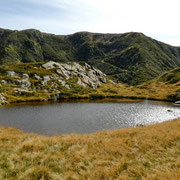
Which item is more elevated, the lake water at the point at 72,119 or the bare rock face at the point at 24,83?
the bare rock face at the point at 24,83

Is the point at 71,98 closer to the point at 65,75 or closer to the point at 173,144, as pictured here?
the point at 65,75

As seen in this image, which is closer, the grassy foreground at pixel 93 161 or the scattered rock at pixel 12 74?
the grassy foreground at pixel 93 161

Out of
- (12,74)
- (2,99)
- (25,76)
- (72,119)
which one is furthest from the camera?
(25,76)

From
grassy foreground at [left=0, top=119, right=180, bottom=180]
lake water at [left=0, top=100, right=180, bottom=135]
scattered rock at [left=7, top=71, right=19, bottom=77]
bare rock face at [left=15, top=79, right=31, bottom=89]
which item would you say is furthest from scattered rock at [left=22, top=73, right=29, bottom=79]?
grassy foreground at [left=0, top=119, right=180, bottom=180]

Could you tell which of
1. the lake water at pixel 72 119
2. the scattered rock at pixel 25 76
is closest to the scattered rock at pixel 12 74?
the scattered rock at pixel 25 76

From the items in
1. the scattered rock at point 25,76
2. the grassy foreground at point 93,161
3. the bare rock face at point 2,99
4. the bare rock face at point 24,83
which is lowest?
the bare rock face at point 2,99

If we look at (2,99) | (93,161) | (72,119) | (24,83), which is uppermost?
(93,161)

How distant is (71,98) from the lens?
9706 cm

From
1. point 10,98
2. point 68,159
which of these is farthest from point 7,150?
point 10,98

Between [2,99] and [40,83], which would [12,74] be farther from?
[2,99]

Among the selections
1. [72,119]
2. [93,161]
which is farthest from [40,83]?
[93,161]

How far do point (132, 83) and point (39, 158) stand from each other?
190310 mm

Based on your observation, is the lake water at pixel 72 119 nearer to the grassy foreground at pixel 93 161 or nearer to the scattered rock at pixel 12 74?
the grassy foreground at pixel 93 161

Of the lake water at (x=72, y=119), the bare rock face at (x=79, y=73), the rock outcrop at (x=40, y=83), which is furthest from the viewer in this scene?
the bare rock face at (x=79, y=73)
